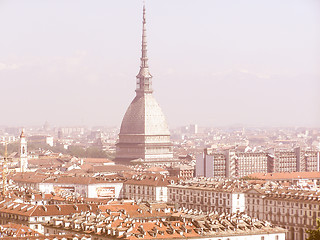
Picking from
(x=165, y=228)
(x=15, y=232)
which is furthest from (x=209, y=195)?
(x=15, y=232)

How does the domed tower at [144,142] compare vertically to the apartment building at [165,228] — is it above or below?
above

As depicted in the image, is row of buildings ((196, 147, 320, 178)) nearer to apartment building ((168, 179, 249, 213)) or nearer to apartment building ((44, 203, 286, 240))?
apartment building ((168, 179, 249, 213))

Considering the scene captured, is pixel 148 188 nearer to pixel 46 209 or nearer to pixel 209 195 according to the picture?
pixel 209 195

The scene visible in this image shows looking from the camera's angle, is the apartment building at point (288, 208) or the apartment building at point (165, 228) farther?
the apartment building at point (288, 208)

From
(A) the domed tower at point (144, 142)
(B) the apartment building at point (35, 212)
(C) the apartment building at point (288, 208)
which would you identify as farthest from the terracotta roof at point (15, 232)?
(A) the domed tower at point (144, 142)

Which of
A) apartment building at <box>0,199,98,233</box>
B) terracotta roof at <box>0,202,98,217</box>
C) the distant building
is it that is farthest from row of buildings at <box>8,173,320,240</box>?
the distant building

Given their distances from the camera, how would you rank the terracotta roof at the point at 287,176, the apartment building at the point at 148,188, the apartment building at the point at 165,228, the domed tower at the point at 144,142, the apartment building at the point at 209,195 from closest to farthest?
1. the apartment building at the point at 165,228
2. the apartment building at the point at 209,195
3. the apartment building at the point at 148,188
4. the terracotta roof at the point at 287,176
5. the domed tower at the point at 144,142

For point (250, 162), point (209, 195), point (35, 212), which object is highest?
point (250, 162)

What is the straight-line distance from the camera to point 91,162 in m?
190

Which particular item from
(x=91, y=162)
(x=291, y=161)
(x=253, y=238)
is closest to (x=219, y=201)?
(x=253, y=238)

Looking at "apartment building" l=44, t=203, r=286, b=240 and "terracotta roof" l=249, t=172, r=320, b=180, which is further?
"terracotta roof" l=249, t=172, r=320, b=180

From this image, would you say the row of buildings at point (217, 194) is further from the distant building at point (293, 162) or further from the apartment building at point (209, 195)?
the distant building at point (293, 162)

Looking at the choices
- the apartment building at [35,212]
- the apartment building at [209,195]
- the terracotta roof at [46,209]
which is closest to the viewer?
the apartment building at [35,212]

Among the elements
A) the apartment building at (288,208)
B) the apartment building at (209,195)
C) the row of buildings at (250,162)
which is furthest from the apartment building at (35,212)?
the row of buildings at (250,162)
